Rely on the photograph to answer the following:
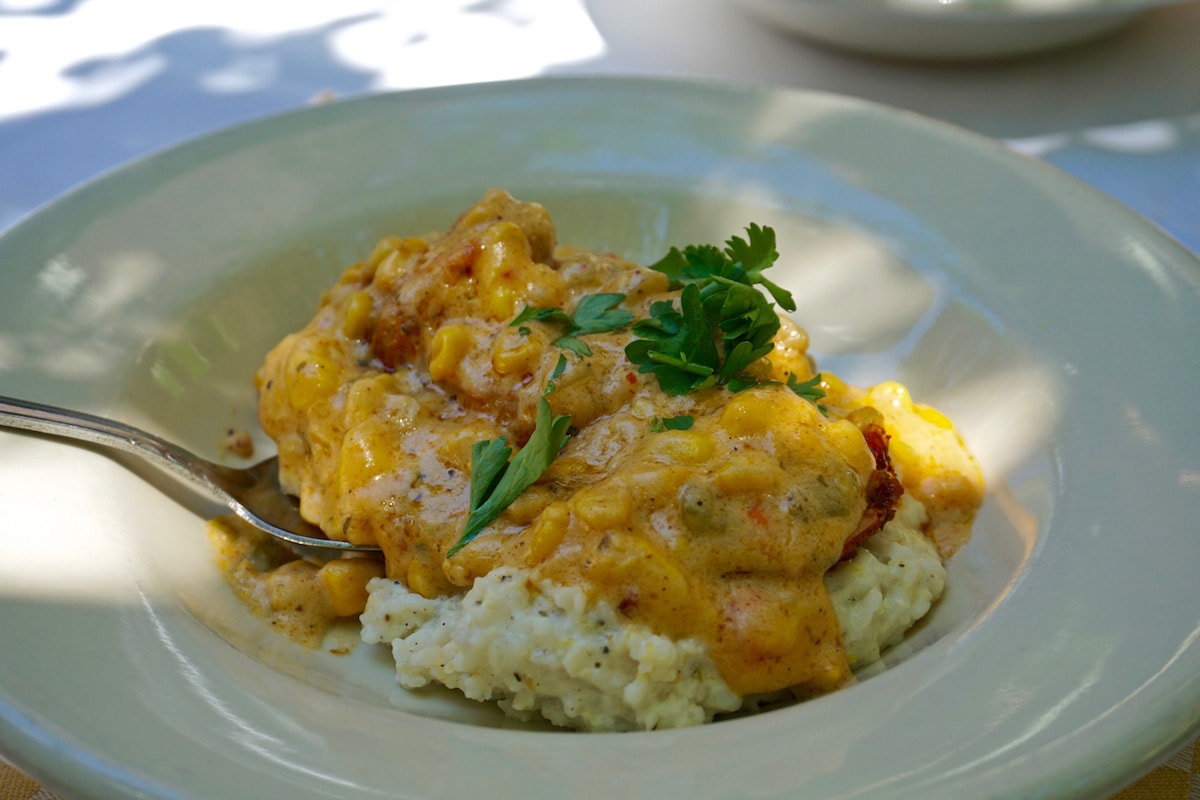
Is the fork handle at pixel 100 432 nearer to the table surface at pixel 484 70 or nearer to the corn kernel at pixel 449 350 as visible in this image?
the corn kernel at pixel 449 350

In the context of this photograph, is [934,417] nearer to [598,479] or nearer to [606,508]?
[598,479]

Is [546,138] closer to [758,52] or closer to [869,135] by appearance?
[869,135]

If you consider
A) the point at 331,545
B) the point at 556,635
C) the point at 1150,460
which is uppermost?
the point at 1150,460

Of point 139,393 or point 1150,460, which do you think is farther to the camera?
point 139,393

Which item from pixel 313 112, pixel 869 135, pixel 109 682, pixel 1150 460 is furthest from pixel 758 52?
pixel 109 682

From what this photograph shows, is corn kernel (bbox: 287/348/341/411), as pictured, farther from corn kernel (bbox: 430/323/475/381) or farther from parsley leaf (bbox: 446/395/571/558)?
parsley leaf (bbox: 446/395/571/558)

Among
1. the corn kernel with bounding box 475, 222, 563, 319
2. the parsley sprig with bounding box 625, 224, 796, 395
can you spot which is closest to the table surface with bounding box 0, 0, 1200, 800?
the corn kernel with bounding box 475, 222, 563, 319

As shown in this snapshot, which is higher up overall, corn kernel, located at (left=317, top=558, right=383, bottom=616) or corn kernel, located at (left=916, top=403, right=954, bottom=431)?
corn kernel, located at (left=916, top=403, right=954, bottom=431)
